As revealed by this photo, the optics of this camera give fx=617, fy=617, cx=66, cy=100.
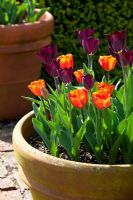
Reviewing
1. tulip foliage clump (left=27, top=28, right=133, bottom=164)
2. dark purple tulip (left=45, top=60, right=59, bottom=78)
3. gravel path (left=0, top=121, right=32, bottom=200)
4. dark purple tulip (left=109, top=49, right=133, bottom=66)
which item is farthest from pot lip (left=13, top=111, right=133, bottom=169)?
gravel path (left=0, top=121, right=32, bottom=200)

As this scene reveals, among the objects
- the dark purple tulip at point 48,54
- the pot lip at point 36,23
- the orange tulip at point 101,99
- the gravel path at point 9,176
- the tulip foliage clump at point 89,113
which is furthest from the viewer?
the pot lip at point 36,23

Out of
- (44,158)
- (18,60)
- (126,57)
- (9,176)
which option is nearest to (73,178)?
(44,158)

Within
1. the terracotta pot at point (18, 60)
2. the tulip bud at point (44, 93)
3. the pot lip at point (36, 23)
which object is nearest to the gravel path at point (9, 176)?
the terracotta pot at point (18, 60)

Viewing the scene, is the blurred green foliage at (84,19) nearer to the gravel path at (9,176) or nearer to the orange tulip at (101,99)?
the gravel path at (9,176)

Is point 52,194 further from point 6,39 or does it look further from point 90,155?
point 6,39

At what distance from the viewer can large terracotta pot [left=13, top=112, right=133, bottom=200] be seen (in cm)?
227

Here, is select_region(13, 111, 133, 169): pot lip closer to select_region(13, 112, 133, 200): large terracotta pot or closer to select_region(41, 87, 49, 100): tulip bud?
select_region(13, 112, 133, 200): large terracotta pot

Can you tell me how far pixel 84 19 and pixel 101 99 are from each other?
280 cm

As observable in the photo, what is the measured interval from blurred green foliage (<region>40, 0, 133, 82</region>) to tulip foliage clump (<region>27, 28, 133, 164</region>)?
2400 millimetres

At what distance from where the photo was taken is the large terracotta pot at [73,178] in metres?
2.27

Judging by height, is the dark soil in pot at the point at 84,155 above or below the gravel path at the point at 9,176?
above

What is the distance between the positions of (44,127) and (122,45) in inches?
19.2

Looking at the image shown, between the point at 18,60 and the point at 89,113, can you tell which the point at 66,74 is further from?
the point at 18,60

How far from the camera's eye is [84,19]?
500 cm
